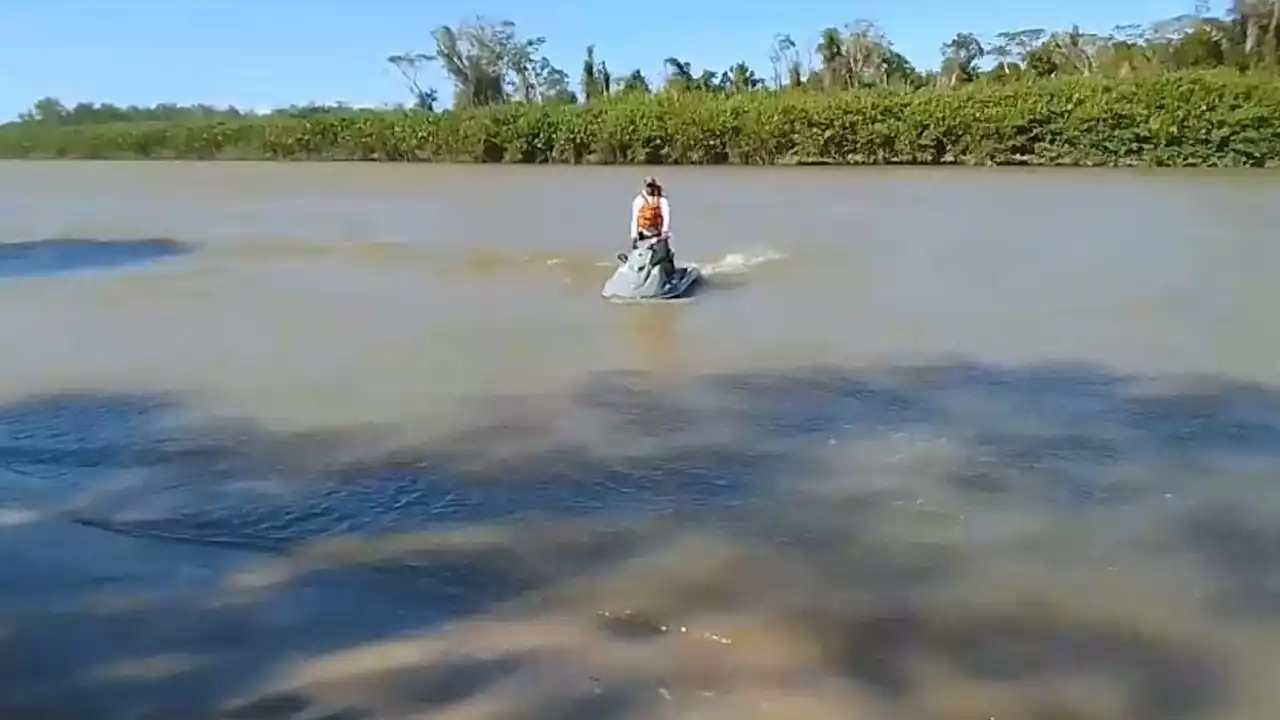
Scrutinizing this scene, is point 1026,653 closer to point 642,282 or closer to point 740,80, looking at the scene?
point 642,282

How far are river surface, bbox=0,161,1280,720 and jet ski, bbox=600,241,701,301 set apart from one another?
32 centimetres

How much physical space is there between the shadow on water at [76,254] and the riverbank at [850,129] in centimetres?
2065

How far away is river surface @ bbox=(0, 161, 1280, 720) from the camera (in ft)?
16.1

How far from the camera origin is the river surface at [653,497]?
492cm

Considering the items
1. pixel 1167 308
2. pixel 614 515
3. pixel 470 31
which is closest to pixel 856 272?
pixel 1167 308

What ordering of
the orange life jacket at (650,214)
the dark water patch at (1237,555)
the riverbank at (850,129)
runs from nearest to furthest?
the dark water patch at (1237,555) < the orange life jacket at (650,214) < the riverbank at (850,129)

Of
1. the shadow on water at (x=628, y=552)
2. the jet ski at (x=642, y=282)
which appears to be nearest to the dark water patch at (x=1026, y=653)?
the shadow on water at (x=628, y=552)

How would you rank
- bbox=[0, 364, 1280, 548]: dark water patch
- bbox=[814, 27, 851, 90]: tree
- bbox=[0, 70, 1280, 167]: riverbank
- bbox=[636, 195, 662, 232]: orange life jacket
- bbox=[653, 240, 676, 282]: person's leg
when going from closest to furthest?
bbox=[0, 364, 1280, 548]: dark water patch, bbox=[636, 195, 662, 232]: orange life jacket, bbox=[653, 240, 676, 282]: person's leg, bbox=[0, 70, 1280, 167]: riverbank, bbox=[814, 27, 851, 90]: tree

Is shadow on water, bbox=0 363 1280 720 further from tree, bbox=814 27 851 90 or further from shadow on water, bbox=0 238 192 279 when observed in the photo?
tree, bbox=814 27 851 90

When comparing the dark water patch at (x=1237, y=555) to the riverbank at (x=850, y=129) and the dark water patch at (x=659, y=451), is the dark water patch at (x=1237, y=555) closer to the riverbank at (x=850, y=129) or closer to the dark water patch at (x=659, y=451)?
the dark water patch at (x=659, y=451)

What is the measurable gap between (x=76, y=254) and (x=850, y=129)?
78.3 ft

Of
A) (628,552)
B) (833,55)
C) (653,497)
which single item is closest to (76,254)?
(653,497)

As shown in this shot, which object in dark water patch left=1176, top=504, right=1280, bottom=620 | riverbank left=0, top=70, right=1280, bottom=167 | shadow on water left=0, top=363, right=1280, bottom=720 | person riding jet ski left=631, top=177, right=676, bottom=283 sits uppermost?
riverbank left=0, top=70, right=1280, bottom=167

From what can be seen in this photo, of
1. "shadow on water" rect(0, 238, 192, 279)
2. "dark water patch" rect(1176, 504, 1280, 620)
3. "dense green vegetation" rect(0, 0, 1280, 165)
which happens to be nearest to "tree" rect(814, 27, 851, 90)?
"dense green vegetation" rect(0, 0, 1280, 165)
